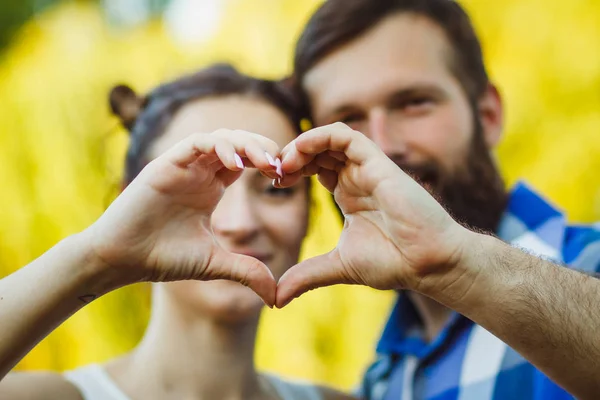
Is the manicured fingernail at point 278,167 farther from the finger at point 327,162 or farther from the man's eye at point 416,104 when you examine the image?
the man's eye at point 416,104

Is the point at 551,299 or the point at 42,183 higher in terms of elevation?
the point at 551,299

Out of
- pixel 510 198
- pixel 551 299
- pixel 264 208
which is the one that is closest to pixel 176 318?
pixel 264 208

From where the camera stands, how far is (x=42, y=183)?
3.48 m

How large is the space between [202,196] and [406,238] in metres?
0.33

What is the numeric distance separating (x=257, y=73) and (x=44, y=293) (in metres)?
2.34

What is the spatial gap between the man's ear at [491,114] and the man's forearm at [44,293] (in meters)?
1.39

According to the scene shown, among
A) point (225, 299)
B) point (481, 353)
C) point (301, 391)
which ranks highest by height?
point (225, 299)

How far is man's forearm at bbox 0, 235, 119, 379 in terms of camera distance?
980 mm

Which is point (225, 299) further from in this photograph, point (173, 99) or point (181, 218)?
point (173, 99)

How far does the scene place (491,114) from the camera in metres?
2.08

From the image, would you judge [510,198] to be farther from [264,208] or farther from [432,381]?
[264,208]

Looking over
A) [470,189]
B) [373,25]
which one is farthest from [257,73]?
[470,189]

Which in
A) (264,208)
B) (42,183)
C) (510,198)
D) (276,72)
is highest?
(264,208)

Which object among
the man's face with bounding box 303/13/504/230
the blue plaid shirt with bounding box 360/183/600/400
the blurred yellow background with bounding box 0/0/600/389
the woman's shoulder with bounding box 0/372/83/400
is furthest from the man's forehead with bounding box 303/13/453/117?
the blurred yellow background with bounding box 0/0/600/389
